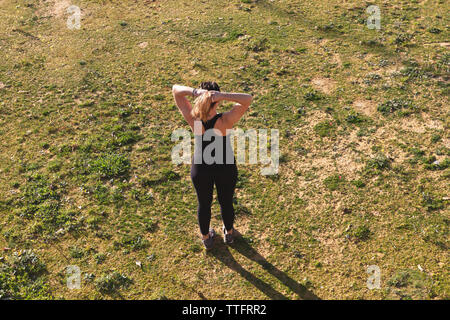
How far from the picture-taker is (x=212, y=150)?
5.13 m

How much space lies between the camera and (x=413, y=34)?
33.7ft

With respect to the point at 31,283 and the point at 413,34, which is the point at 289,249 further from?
the point at 413,34

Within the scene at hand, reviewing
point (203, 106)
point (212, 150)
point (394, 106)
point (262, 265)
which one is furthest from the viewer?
point (394, 106)

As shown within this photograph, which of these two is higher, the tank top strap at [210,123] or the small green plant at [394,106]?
the tank top strap at [210,123]

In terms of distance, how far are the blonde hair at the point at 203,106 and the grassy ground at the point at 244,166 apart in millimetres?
2332

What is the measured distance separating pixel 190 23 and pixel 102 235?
7.76 meters

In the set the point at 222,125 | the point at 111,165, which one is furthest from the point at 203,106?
the point at 111,165

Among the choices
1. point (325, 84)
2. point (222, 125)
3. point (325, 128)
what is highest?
point (222, 125)

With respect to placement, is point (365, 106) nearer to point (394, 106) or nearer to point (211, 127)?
point (394, 106)

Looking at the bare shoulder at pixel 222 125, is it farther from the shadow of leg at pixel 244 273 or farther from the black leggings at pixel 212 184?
the shadow of leg at pixel 244 273

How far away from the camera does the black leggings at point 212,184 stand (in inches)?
206

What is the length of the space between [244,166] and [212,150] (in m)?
2.45

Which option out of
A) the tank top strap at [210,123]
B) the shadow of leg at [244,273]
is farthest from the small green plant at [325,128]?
the tank top strap at [210,123]
